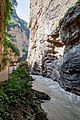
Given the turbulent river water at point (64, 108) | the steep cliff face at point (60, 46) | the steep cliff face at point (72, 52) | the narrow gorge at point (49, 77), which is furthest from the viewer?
the steep cliff face at point (60, 46)

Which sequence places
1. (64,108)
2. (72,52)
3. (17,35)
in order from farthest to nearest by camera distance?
1. (17,35)
2. (72,52)
3. (64,108)

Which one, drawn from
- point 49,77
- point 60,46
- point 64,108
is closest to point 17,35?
point 60,46

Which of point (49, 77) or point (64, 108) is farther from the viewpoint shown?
point (49, 77)

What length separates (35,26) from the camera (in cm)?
2998

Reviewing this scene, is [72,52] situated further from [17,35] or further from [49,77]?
[17,35]

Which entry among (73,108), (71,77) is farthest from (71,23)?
(73,108)

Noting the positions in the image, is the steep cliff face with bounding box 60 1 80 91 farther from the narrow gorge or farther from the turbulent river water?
the turbulent river water

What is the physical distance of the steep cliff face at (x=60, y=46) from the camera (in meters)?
11.2

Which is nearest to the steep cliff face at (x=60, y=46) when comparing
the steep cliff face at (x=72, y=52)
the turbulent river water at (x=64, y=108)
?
the steep cliff face at (x=72, y=52)

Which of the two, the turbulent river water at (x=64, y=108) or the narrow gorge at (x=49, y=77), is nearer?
the narrow gorge at (x=49, y=77)

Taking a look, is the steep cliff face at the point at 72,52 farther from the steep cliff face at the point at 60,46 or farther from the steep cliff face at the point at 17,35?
the steep cliff face at the point at 17,35

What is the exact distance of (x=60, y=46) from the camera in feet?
66.3

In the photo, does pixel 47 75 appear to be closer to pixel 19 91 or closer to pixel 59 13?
pixel 59 13

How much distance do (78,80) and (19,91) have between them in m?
4.60
